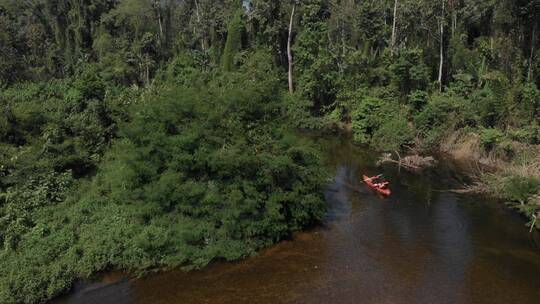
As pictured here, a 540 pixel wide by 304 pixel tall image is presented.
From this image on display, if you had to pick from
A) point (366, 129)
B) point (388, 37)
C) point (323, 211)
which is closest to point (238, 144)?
point (323, 211)

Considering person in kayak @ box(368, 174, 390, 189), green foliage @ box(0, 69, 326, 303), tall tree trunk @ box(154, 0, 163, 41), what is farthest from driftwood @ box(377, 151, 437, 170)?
tall tree trunk @ box(154, 0, 163, 41)

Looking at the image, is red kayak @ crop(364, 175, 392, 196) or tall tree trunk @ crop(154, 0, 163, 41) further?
tall tree trunk @ crop(154, 0, 163, 41)

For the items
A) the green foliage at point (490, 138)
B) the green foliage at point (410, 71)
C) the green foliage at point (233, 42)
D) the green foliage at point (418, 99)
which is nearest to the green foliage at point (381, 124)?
the green foliage at point (418, 99)

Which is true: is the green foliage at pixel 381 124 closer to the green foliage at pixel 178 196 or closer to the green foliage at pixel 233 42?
the green foliage at pixel 178 196

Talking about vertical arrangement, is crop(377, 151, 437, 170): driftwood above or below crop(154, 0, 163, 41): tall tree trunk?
below

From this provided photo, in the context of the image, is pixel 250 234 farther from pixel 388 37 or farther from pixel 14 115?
pixel 388 37

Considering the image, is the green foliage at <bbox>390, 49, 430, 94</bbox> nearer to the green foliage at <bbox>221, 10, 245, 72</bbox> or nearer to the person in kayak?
the person in kayak

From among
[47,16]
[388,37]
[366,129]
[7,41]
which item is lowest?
[366,129]
